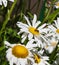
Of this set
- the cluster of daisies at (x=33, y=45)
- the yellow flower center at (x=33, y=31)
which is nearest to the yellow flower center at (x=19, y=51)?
the cluster of daisies at (x=33, y=45)

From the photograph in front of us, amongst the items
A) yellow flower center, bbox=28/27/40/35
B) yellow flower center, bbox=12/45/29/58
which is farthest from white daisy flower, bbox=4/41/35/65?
yellow flower center, bbox=28/27/40/35

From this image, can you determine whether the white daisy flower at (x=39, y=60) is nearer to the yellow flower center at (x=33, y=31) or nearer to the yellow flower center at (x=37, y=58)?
the yellow flower center at (x=37, y=58)

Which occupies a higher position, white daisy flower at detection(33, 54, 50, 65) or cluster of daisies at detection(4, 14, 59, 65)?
cluster of daisies at detection(4, 14, 59, 65)

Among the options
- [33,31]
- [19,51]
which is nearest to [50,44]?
[33,31]

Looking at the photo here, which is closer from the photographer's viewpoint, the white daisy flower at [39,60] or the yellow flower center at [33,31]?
the white daisy flower at [39,60]

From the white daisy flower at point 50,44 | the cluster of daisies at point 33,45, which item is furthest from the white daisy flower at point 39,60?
the white daisy flower at point 50,44

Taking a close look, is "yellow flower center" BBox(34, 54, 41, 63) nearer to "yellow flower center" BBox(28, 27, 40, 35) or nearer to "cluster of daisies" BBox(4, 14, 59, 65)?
"cluster of daisies" BBox(4, 14, 59, 65)

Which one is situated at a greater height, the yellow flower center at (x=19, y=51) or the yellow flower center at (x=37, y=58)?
the yellow flower center at (x=19, y=51)

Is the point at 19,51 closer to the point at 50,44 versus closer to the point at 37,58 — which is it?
→ the point at 37,58
